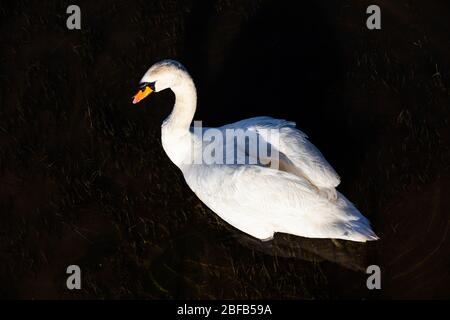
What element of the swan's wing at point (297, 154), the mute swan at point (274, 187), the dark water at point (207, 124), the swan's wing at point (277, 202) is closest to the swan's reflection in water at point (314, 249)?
the dark water at point (207, 124)

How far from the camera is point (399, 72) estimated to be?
285 inches

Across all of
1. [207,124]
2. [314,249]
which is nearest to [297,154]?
[314,249]

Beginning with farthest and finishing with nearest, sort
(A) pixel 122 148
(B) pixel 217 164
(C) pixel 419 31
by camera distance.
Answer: (C) pixel 419 31
(A) pixel 122 148
(B) pixel 217 164

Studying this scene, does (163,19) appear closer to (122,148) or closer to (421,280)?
(122,148)

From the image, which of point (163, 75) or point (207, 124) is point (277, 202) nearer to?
point (163, 75)

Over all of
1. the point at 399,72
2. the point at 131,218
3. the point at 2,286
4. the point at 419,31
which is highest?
the point at 419,31

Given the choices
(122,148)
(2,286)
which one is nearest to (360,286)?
(122,148)

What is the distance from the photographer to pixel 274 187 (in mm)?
5559

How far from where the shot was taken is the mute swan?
5.57 m

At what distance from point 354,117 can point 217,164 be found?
201cm

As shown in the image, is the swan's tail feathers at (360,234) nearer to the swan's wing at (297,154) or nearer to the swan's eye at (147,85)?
the swan's wing at (297,154)

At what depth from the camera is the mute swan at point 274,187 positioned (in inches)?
219

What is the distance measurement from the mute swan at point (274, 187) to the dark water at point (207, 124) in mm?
570

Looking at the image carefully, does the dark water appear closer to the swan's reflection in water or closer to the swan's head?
the swan's reflection in water
